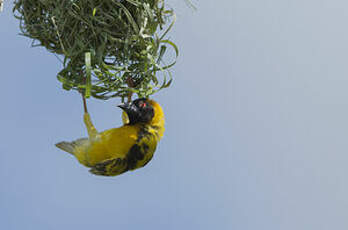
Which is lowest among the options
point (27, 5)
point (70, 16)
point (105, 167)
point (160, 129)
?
point (105, 167)

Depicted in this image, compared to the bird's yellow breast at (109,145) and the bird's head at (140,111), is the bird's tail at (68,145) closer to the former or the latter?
the bird's yellow breast at (109,145)

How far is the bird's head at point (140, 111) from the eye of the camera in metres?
1.90

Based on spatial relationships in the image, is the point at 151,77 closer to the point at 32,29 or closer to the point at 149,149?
the point at 149,149

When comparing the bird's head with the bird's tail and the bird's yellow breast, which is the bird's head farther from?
the bird's tail

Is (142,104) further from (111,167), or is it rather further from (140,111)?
(111,167)

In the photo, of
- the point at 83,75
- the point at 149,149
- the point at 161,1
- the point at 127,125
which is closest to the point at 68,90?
the point at 83,75

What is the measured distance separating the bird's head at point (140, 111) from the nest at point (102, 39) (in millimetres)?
44

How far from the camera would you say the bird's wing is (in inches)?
73.9

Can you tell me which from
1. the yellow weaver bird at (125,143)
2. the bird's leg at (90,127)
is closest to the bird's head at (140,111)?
the yellow weaver bird at (125,143)

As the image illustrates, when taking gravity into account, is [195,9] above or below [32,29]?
above

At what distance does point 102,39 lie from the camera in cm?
182

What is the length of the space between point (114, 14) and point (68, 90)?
0.37 meters

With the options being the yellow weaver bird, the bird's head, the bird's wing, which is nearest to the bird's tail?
the yellow weaver bird

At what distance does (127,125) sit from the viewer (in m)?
1.97
